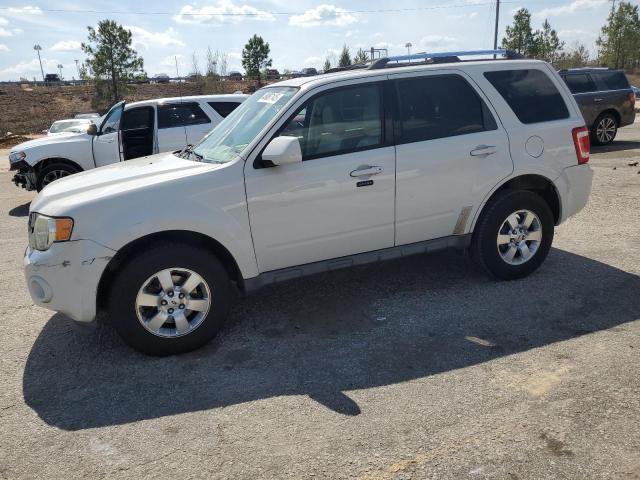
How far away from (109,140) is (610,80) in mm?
12427

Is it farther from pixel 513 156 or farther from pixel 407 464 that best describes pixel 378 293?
pixel 407 464

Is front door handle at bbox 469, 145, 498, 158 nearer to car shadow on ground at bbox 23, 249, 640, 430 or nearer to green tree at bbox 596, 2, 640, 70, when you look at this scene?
car shadow on ground at bbox 23, 249, 640, 430

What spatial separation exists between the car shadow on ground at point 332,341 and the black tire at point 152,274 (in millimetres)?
125

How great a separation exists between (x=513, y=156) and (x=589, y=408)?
2.39m

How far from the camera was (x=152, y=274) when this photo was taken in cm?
371

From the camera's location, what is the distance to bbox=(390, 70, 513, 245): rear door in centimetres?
441

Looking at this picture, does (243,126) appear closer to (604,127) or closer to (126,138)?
(126,138)

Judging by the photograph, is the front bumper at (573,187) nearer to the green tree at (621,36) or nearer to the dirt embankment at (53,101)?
the dirt embankment at (53,101)

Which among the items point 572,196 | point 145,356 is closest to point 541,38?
point 572,196

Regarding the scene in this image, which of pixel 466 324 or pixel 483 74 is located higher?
pixel 483 74

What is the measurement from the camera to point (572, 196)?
5.07 metres

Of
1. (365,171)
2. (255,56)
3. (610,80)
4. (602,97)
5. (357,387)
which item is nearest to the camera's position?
(357,387)

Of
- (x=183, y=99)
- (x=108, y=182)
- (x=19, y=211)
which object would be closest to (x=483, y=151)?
(x=108, y=182)

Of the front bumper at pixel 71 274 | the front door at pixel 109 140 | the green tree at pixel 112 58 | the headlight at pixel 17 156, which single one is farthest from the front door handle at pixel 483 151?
the green tree at pixel 112 58
